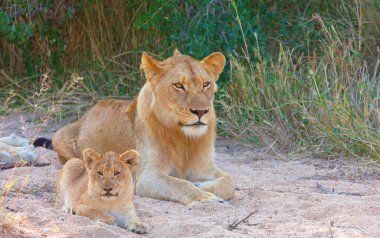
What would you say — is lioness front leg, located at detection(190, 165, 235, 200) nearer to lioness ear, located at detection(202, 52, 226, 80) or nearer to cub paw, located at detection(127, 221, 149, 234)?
lioness ear, located at detection(202, 52, 226, 80)

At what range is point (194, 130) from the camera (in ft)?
19.4

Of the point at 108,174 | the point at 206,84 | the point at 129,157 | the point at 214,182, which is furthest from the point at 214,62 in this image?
the point at 108,174

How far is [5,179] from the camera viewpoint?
5.95 metres

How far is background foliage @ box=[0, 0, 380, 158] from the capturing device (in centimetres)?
737

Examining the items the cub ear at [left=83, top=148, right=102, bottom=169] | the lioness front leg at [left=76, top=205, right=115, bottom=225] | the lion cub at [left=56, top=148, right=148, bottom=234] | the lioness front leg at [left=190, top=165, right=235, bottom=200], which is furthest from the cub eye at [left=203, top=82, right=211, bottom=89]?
the lioness front leg at [left=76, top=205, right=115, bottom=225]

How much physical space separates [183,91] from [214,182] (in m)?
0.62

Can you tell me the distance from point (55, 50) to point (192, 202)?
4.83 metres

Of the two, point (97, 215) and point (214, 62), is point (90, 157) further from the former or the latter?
point (214, 62)

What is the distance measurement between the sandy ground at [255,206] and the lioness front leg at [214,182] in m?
0.07

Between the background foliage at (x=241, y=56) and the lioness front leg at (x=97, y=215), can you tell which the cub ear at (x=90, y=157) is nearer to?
the lioness front leg at (x=97, y=215)

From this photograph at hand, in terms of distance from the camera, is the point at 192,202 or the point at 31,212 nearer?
the point at 31,212

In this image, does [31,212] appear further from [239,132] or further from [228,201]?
[239,132]

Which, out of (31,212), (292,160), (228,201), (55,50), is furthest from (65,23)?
(31,212)

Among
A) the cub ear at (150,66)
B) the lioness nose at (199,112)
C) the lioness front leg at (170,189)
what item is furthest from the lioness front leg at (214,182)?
Result: the cub ear at (150,66)
